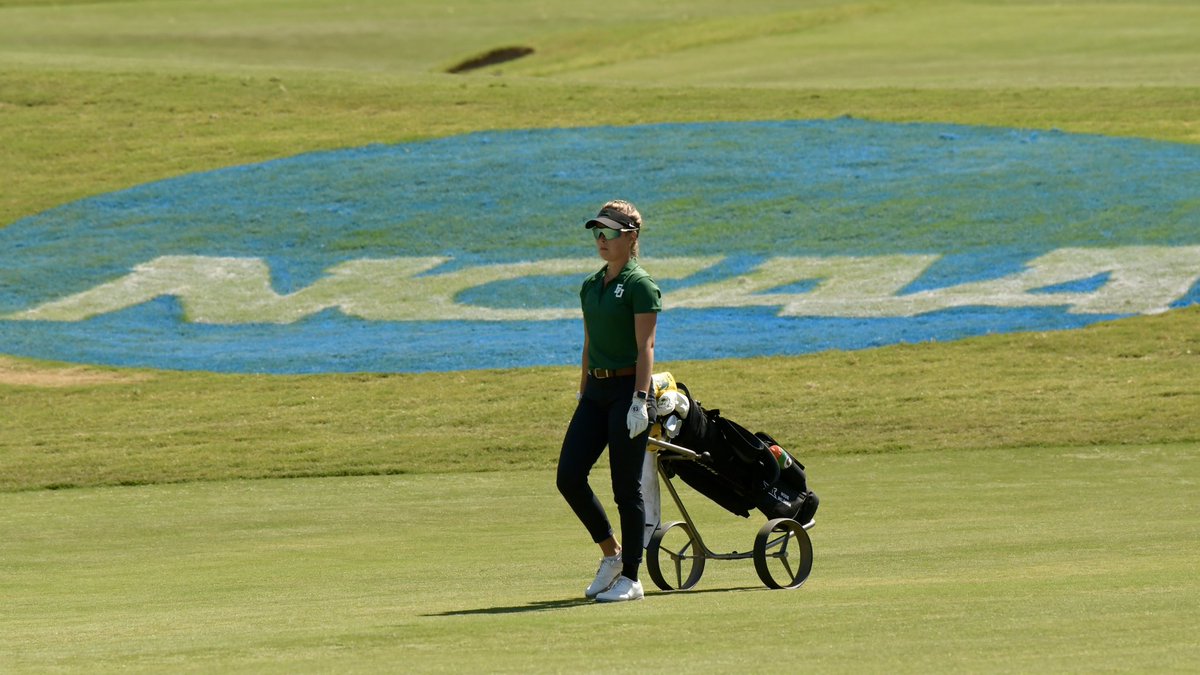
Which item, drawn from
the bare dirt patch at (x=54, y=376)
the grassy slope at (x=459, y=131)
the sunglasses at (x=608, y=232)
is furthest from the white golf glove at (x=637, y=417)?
the bare dirt patch at (x=54, y=376)

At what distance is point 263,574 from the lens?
11305 millimetres

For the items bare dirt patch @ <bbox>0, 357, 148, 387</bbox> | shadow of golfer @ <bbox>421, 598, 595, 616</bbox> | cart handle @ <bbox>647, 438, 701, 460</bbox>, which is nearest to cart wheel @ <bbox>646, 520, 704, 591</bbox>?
cart handle @ <bbox>647, 438, 701, 460</bbox>

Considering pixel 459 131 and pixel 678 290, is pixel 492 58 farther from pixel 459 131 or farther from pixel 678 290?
pixel 678 290

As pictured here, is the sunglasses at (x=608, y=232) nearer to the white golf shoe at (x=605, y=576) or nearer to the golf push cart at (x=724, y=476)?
the golf push cart at (x=724, y=476)

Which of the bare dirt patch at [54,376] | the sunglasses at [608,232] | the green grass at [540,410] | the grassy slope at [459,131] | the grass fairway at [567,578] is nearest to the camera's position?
the grass fairway at [567,578]

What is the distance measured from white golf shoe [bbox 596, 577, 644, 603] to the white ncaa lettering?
1587 cm

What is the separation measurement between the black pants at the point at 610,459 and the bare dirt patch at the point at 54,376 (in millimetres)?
15434

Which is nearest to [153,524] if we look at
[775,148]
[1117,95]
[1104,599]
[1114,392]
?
[1104,599]

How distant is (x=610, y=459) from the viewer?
9461mm

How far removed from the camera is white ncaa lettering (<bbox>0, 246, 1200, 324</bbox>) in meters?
25.1

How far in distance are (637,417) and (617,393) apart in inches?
12.1

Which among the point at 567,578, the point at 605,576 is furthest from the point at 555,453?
the point at 605,576

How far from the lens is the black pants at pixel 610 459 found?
31.0 ft

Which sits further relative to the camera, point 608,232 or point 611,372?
point 611,372
